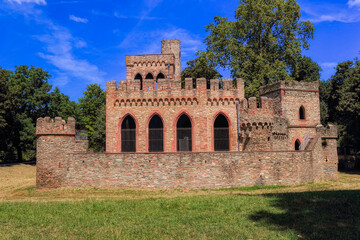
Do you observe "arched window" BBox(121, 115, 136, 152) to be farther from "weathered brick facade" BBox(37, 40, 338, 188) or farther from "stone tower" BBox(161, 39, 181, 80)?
"stone tower" BBox(161, 39, 181, 80)

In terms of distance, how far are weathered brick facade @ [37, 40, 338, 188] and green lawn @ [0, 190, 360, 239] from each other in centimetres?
517

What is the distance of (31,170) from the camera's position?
3188 centimetres

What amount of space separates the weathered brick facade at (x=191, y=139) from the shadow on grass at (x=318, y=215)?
5699 millimetres

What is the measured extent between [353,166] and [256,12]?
1939 cm

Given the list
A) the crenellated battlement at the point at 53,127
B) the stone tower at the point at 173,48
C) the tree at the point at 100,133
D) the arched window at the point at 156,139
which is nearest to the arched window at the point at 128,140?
the arched window at the point at 156,139

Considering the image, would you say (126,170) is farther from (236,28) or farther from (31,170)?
(236,28)

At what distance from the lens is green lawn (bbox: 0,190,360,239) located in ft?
24.4

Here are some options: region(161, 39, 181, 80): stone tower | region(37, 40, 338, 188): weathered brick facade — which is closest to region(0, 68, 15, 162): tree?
region(37, 40, 338, 188): weathered brick facade

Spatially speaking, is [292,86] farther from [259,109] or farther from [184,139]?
[184,139]

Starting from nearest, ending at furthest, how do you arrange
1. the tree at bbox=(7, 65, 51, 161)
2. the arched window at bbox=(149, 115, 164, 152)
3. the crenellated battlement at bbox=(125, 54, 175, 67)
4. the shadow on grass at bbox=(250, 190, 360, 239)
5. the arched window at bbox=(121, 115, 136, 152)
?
the shadow on grass at bbox=(250, 190, 360, 239) → the arched window at bbox=(149, 115, 164, 152) → the arched window at bbox=(121, 115, 136, 152) → the crenellated battlement at bbox=(125, 54, 175, 67) → the tree at bbox=(7, 65, 51, 161)

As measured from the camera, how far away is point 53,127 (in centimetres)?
1762

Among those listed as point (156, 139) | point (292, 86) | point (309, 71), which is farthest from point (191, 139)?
point (309, 71)

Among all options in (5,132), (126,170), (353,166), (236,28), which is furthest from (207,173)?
(5,132)

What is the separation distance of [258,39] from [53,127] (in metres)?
23.3
